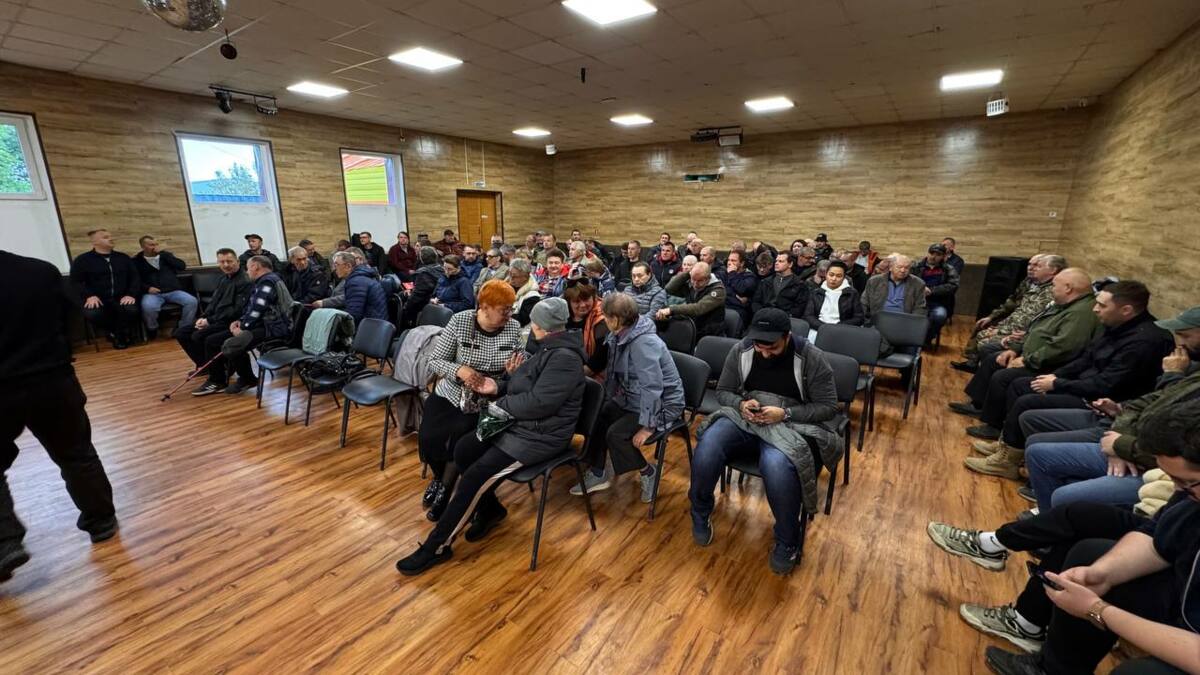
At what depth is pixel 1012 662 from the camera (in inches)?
68.9

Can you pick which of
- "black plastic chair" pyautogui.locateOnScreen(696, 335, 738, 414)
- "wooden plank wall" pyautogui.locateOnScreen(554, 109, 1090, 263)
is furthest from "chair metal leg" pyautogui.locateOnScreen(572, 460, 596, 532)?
"wooden plank wall" pyautogui.locateOnScreen(554, 109, 1090, 263)

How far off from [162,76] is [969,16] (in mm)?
9252

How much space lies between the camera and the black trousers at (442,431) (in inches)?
104

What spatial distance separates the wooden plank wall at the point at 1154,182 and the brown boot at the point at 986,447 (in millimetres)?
1919

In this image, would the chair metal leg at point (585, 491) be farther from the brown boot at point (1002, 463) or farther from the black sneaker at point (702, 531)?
the brown boot at point (1002, 463)

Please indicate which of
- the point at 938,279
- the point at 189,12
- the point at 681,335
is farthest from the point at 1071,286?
the point at 189,12

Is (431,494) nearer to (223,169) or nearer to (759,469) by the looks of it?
(759,469)

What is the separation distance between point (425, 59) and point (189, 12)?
11.7ft

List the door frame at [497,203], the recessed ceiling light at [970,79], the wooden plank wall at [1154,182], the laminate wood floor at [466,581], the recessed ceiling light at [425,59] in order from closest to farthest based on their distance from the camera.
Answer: the laminate wood floor at [466,581] → the wooden plank wall at [1154,182] → the recessed ceiling light at [425,59] → the recessed ceiling light at [970,79] → the door frame at [497,203]

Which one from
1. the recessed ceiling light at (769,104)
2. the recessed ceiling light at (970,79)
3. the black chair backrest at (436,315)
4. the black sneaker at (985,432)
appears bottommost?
the black sneaker at (985,432)

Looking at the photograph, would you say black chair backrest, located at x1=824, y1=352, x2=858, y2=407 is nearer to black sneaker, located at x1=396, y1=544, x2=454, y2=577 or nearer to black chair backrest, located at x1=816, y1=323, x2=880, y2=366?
black chair backrest, located at x1=816, y1=323, x2=880, y2=366

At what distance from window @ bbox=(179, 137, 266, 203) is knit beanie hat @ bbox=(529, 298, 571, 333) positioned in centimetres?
827

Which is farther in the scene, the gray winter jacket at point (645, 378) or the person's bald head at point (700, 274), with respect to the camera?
the person's bald head at point (700, 274)

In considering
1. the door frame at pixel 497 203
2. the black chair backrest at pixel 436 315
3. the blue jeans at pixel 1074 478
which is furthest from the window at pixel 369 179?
the blue jeans at pixel 1074 478
